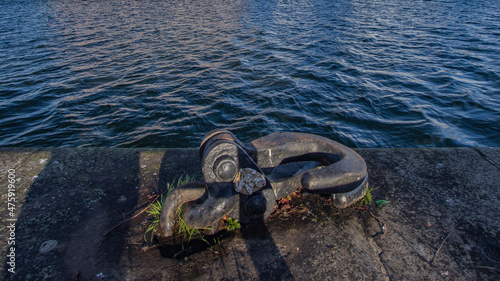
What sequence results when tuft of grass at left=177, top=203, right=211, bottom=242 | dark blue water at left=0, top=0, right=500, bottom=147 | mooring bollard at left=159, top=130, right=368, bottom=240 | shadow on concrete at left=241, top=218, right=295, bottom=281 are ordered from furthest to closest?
1. dark blue water at left=0, top=0, right=500, bottom=147
2. tuft of grass at left=177, top=203, right=211, bottom=242
3. mooring bollard at left=159, top=130, right=368, bottom=240
4. shadow on concrete at left=241, top=218, right=295, bottom=281

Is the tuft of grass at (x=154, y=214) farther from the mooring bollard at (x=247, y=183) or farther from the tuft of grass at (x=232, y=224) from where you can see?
the tuft of grass at (x=232, y=224)

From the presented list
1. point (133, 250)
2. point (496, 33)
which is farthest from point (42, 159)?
point (496, 33)

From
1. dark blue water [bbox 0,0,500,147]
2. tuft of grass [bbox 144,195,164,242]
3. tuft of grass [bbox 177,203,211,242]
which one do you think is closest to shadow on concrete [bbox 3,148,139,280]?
tuft of grass [bbox 144,195,164,242]

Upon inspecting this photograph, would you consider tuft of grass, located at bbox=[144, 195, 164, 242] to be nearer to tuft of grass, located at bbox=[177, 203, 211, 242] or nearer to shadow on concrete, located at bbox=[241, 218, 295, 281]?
tuft of grass, located at bbox=[177, 203, 211, 242]

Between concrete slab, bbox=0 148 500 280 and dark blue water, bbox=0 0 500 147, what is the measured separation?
2.56m

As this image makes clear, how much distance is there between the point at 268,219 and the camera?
2727mm

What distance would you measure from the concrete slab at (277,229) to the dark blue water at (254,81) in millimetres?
2560

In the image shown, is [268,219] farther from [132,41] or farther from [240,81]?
[132,41]

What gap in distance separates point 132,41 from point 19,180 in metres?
10.6

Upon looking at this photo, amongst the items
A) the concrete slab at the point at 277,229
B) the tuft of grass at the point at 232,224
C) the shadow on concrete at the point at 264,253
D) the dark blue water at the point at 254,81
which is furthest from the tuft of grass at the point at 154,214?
the dark blue water at the point at 254,81

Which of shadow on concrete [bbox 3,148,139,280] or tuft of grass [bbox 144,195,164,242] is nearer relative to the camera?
shadow on concrete [bbox 3,148,139,280]

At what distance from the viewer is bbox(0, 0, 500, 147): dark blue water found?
6.32m

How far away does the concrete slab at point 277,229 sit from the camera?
2.26m

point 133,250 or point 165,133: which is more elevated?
point 133,250
